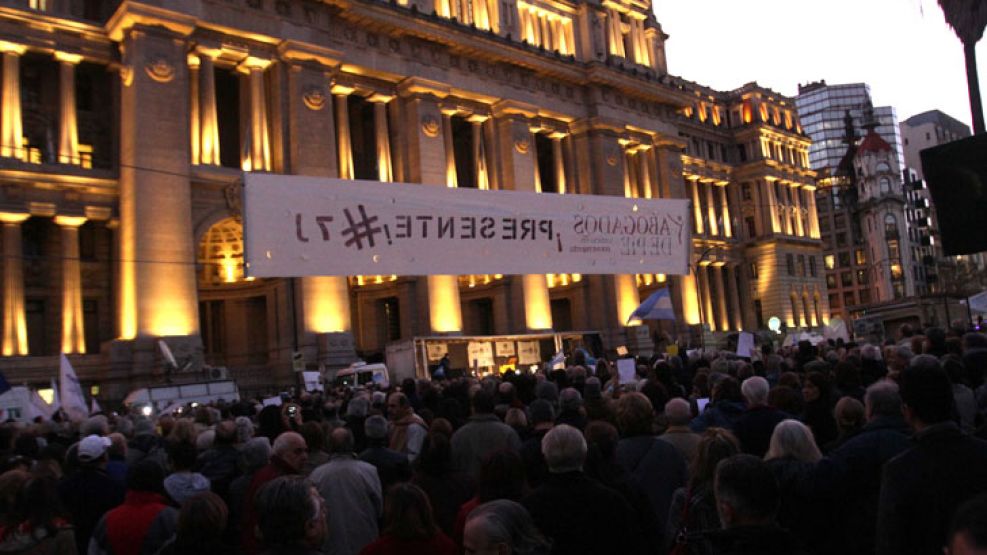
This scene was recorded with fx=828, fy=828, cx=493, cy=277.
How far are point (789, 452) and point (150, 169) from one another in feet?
106

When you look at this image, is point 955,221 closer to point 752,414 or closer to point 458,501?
point 752,414

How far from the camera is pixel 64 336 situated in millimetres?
33250

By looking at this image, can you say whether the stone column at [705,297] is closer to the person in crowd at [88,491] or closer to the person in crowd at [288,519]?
the person in crowd at [88,491]

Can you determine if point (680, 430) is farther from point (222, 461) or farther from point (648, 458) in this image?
point (222, 461)

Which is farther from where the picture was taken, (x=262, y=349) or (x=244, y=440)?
(x=262, y=349)

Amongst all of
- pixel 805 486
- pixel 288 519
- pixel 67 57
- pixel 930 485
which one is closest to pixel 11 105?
pixel 67 57

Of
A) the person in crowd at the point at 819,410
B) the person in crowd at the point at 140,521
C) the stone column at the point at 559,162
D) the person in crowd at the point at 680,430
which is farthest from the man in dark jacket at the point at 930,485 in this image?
the stone column at the point at 559,162

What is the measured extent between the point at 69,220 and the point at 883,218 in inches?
3805

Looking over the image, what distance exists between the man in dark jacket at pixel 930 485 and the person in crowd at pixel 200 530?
354 cm

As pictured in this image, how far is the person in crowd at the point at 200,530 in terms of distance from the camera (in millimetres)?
4621

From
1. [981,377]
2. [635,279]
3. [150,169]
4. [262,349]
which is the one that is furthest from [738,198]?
[981,377]

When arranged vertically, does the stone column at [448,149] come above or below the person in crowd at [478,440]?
above

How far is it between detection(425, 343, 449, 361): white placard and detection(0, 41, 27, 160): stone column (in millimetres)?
18071

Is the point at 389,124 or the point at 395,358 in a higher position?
the point at 389,124
